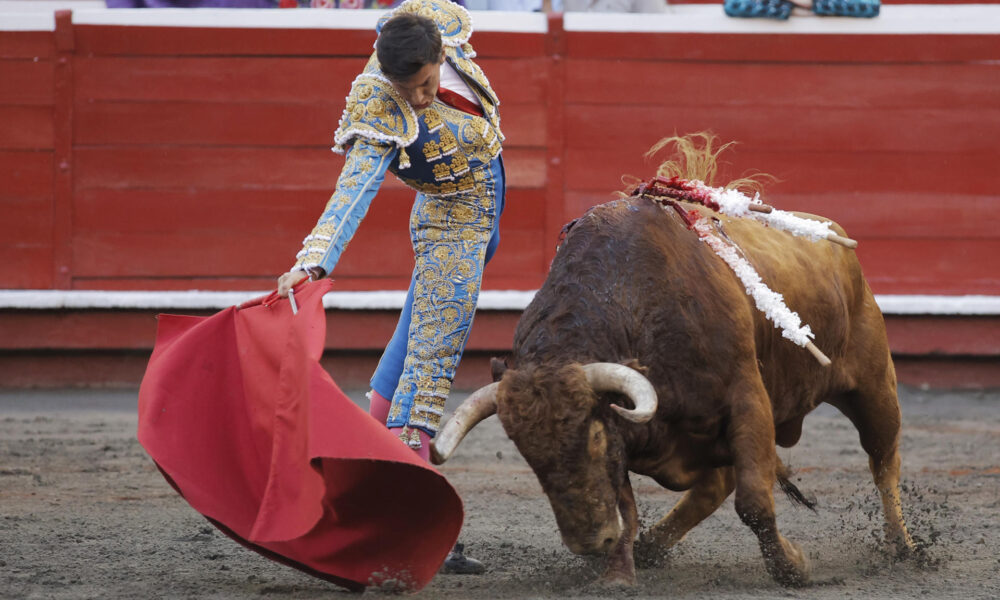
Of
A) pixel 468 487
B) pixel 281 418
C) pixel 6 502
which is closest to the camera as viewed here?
pixel 281 418

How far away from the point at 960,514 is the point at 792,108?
9.90ft

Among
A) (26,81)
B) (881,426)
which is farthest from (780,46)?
(26,81)

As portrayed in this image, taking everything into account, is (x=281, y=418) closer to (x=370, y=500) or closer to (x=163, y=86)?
(x=370, y=500)

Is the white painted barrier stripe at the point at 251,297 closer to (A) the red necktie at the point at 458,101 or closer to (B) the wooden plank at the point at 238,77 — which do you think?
(B) the wooden plank at the point at 238,77

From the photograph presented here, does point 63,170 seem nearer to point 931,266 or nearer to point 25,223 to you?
point 25,223

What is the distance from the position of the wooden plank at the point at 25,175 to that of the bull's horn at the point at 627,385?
447 cm

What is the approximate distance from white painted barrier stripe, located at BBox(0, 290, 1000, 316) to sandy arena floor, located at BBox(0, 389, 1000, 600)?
0.75 metres

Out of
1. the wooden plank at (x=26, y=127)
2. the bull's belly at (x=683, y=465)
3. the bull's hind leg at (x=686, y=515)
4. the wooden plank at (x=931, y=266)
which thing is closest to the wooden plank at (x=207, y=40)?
the wooden plank at (x=26, y=127)

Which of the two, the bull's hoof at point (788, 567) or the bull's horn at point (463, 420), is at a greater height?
the bull's horn at point (463, 420)

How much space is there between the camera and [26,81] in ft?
21.1

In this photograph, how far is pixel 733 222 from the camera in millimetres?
3488

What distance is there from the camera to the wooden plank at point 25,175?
253 inches

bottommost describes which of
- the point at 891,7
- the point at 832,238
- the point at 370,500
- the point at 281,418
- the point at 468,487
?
the point at 468,487

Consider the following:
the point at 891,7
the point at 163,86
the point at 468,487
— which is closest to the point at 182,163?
the point at 163,86
